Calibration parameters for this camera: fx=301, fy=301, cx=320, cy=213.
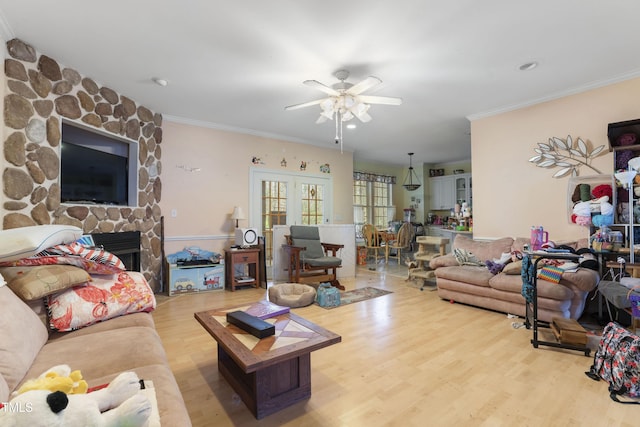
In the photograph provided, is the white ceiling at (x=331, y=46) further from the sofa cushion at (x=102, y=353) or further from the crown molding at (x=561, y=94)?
the sofa cushion at (x=102, y=353)

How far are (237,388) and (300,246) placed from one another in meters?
2.87

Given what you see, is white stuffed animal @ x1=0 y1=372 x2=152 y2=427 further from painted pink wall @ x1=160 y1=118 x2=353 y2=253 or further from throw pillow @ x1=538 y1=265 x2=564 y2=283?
painted pink wall @ x1=160 y1=118 x2=353 y2=253

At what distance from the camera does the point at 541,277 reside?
9.53ft

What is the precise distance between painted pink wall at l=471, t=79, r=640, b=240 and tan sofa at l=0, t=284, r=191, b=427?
4.18 m

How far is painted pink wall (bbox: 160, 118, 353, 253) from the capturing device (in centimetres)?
436

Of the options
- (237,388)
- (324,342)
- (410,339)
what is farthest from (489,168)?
(237,388)

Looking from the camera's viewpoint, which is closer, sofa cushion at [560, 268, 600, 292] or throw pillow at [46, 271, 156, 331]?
throw pillow at [46, 271, 156, 331]

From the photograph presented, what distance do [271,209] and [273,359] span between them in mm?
4062

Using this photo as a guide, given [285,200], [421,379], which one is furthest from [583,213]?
[285,200]

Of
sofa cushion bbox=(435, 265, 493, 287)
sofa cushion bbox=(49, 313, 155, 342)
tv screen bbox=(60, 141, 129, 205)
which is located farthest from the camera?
sofa cushion bbox=(435, 265, 493, 287)

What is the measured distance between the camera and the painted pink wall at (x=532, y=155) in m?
3.24

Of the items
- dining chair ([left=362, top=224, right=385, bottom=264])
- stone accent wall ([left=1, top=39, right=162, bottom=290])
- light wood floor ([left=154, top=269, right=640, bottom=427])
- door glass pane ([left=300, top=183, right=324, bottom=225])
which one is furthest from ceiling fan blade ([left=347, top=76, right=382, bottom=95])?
dining chair ([left=362, top=224, right=385, bottom=264])

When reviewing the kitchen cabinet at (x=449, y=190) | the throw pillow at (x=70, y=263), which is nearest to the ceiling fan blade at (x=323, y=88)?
the throw pillow at (x=70, y=263)

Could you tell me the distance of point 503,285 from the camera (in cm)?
314
